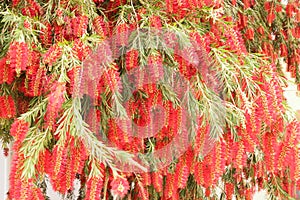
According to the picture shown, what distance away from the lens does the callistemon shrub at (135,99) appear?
3.04ft

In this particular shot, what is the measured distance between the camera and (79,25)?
109 cm

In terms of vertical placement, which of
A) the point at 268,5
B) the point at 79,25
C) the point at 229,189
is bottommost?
the point at 229,189

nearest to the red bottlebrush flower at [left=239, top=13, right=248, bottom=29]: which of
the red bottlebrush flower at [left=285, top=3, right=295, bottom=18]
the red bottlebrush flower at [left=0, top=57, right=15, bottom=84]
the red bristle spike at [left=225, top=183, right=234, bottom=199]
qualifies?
the red bottlebrush flower at [left=285, top=3, right=295, bottom=18]

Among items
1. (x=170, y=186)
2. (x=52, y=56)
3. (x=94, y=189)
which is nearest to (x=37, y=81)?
(x=52, y=56)

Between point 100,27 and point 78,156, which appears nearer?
point 78,156

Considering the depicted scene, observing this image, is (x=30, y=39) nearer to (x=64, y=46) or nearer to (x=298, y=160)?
(x=64, y=46)

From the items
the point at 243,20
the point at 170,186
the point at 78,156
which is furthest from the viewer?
the point at 243,20

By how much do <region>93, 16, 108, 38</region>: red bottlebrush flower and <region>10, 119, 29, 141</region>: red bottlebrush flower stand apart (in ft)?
0.98

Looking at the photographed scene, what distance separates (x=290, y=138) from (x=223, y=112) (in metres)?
0.16

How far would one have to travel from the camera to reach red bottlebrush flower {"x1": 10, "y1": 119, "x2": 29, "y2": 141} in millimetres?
970

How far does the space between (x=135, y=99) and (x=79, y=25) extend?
0.75ft

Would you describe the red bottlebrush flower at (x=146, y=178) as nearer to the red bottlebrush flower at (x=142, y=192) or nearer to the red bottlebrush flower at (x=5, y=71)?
the red bottlebrush flower at (x=142, y=192)

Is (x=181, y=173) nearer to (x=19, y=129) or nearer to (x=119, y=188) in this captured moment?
(x=119, y=188)

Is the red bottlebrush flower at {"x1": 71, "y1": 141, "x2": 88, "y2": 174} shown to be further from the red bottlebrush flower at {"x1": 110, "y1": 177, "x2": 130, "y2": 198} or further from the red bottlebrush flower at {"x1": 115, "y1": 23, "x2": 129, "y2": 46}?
the red bottlebrush flower at {"x1": 115, "y1": 23, "x2": 129, "y2": 46}
